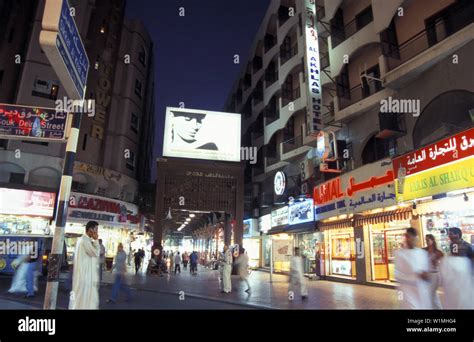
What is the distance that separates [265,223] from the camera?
3106cm

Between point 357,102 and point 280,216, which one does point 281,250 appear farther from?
point 357,102

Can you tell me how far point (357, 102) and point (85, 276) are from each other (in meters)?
16.2

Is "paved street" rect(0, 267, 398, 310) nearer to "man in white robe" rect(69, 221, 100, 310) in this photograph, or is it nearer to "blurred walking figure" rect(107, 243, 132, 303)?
"blurred walking figure" rect(107, 243, 132, 303)

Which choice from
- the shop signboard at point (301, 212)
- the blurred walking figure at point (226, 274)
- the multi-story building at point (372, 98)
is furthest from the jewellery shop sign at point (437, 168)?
the shop signboard at point (301, 212)

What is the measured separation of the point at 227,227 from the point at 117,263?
688 inches

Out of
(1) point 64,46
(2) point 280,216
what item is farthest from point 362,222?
(1) point 64,46

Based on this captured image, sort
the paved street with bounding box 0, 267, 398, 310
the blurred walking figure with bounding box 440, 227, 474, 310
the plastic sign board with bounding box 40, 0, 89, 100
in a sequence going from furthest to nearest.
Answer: the paved street with bounding box 0, 267, 398, 310 < the blurred walking figure with bounding box 440, 227, 474, 310 < the plastic sign board with bounding box 40, 0, 89, 100

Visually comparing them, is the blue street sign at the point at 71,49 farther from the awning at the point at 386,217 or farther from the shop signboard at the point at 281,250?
the shop signboard at the point at 281,250

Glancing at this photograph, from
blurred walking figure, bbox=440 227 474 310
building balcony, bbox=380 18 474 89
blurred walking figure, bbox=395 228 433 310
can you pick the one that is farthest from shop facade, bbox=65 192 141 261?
blurred walking figure, bbox=440 227 474 310

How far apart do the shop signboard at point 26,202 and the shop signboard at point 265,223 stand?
16.7m

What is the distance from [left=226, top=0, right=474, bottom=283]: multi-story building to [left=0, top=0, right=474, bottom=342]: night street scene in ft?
0.28

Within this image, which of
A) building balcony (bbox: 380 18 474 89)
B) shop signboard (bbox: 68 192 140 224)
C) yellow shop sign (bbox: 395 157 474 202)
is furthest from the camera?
shop signboard (bbox: 68 192 140 224)

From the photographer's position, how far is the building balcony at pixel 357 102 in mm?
17256

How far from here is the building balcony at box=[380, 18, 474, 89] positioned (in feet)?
42.1
